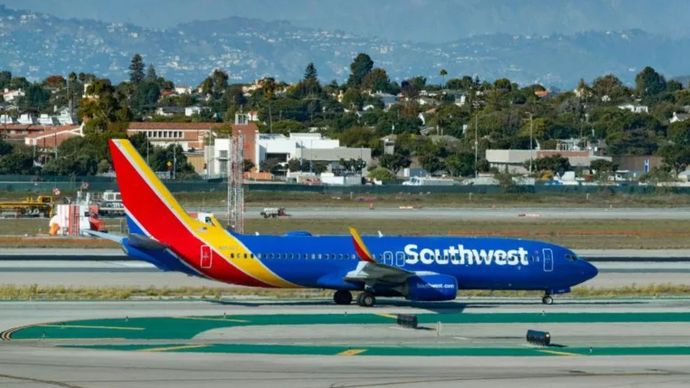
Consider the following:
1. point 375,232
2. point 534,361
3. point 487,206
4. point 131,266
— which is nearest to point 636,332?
point 534,361

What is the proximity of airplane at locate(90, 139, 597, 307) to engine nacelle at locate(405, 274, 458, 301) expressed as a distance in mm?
34

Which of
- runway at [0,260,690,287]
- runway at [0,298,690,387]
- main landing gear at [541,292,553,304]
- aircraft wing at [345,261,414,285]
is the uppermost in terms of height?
aircraft wing at [345,261,414,285]

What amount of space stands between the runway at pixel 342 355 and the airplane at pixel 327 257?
3.07ft

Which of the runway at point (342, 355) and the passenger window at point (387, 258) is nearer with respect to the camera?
the runway at point (342, 355)

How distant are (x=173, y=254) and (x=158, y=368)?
13.3 m

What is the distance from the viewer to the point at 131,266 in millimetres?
63094

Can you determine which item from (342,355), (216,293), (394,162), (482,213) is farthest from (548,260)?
(394,162)

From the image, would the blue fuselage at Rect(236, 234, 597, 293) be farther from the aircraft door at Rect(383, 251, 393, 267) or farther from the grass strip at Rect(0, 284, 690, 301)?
the grass strip at Rect(0, 284, 690, 301)

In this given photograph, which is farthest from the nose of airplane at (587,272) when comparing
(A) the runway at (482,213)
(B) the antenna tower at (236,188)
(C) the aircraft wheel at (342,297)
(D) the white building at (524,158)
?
(D) the white building at (524,158)

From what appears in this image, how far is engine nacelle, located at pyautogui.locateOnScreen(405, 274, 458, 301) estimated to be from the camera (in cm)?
4850

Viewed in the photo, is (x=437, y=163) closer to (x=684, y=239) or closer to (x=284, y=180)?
(x=284, y=180)

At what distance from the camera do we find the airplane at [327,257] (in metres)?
47.8

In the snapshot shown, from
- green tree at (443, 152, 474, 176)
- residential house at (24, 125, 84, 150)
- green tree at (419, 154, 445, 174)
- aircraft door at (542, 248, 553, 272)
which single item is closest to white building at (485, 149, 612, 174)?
green tree at (443, 152, 474, 176)

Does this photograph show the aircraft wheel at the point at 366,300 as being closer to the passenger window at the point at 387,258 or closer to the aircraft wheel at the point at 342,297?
the aircraft wheel at the point at 342,297
